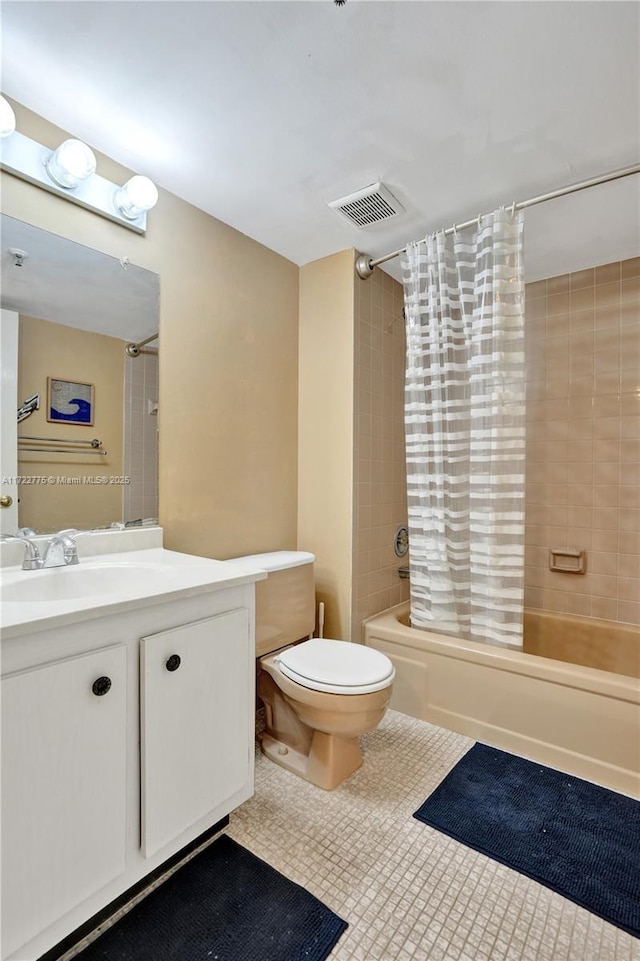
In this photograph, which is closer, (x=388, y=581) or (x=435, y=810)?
(x=435, y=810)

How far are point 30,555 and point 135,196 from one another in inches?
49.4

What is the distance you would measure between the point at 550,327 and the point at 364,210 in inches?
51.9

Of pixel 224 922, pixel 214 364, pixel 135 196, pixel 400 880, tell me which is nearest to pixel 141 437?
pixel 214 364

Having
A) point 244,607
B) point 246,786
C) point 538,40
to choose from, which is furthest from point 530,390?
point 246,786

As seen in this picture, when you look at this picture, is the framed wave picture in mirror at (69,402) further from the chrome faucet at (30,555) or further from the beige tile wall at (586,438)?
the beige tile wall at (586,438)

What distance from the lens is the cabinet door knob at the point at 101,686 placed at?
0.98 m

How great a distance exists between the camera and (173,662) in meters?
1.13

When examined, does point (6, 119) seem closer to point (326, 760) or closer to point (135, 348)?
point (135, 348)

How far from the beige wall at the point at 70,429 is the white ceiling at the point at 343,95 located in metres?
0.69

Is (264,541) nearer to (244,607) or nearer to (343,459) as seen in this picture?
(343,459)

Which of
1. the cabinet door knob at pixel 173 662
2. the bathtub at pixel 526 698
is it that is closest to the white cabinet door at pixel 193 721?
the cabinet door knob at pixel 173 662

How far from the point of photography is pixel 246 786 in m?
1.34

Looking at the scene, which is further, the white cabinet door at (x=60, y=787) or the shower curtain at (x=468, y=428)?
the shower curtain at (x=468, y=428)

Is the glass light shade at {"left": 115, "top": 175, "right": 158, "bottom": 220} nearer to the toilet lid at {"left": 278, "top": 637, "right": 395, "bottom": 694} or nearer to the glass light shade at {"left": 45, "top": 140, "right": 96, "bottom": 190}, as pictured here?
the glass light shade at {"left": 45, "top": 140, "right": 96, "bottom": 190}
